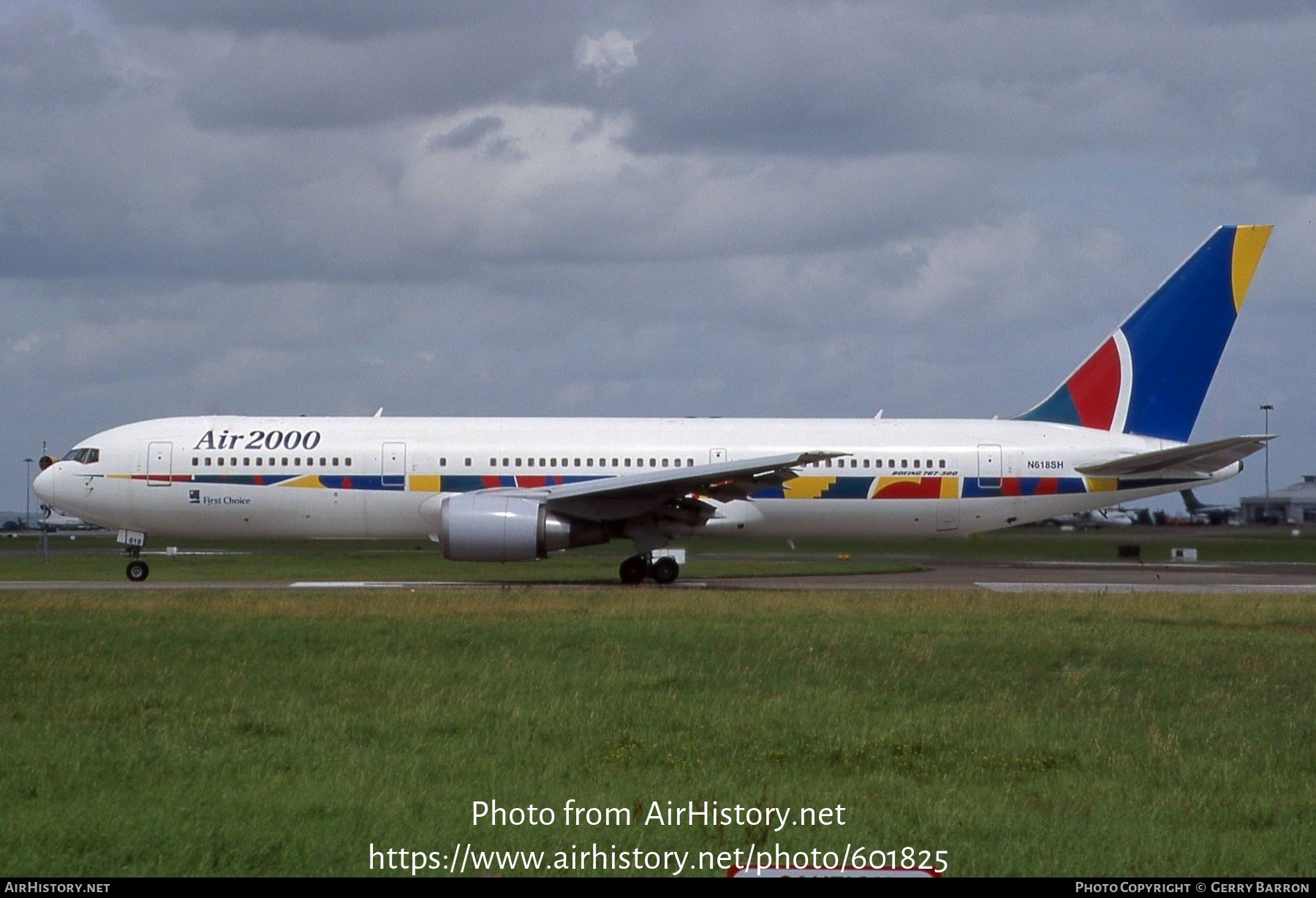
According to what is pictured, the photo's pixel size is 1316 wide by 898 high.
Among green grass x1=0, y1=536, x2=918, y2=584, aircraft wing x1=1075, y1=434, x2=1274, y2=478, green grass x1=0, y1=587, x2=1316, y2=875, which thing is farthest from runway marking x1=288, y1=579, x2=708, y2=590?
aircraft wing x1=1075, y1=434, x2=1274, y2=478

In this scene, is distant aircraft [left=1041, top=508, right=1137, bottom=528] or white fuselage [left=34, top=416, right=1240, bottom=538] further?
distant aircraft [left=1041, top=508, right=1137, bottom=528]

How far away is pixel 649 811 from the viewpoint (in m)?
8.65

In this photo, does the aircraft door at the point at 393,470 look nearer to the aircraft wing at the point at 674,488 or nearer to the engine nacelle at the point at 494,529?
the aircraft wing at the point at 674,488

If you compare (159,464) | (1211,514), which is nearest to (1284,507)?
(1211,514)

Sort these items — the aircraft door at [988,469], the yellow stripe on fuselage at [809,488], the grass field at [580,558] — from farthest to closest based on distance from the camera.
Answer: the grass field at [580,558], the aircraft door at [988,469], the yellow stripe on fuselage at [809,488]

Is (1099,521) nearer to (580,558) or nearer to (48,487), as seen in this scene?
(580,558)

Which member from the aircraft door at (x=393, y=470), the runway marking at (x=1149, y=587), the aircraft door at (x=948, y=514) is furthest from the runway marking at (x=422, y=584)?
the runway marking at (x=1149, y=587)

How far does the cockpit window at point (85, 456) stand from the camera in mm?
29328

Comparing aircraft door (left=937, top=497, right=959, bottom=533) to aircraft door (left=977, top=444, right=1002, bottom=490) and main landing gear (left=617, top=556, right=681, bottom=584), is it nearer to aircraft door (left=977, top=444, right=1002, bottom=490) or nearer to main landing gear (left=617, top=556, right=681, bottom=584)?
aircraft door (left=977, top=444, right=1002, bottom=490)

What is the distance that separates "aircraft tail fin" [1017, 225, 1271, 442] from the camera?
102ft

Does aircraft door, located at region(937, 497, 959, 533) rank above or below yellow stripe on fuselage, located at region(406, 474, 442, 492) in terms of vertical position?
below

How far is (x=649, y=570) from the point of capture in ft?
94.0

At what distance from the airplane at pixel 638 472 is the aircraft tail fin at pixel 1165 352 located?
0.09 m

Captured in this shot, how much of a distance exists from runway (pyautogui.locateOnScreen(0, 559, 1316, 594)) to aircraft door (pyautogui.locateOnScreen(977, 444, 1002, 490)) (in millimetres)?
2069
